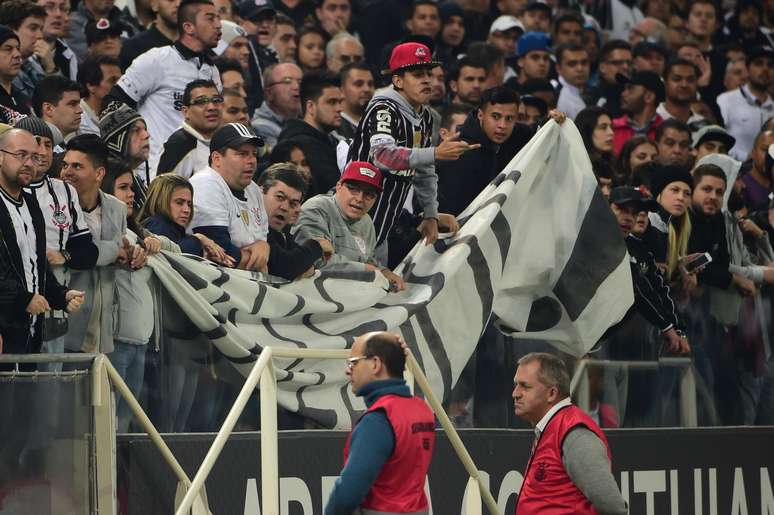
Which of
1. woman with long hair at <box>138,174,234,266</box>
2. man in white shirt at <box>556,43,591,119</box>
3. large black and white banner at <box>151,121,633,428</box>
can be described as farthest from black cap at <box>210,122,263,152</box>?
man in white shirt at <box>556,43,591,119</box>

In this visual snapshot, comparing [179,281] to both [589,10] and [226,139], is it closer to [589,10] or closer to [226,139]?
[226,139]

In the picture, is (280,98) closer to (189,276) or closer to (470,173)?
(470,173)

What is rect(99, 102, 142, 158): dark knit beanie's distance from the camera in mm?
9836

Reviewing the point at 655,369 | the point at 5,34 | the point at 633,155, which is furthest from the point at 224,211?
the point at 633,155

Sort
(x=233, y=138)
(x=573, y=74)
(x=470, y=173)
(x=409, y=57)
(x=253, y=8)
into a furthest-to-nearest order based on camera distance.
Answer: (x=573, y=74), (x=253, y=8), (x=470, y=173), (x=409, y=57), (x=233, y=138)

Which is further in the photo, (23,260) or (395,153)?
(395,153)

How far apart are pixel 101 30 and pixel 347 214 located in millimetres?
3777

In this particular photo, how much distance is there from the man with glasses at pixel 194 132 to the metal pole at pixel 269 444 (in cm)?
299

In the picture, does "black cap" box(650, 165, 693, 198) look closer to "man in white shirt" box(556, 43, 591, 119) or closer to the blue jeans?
"man in white shirt" box(556, 43, 591, 119)

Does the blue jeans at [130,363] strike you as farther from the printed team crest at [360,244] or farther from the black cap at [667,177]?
the black cap at [667,177]

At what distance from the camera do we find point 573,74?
52.3 ft

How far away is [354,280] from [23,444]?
2.55m

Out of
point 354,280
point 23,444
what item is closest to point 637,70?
point 354,280

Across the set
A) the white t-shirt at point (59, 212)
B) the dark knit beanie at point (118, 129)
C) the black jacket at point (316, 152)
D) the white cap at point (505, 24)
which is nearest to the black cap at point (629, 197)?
the black jacket at point (316, 152)
